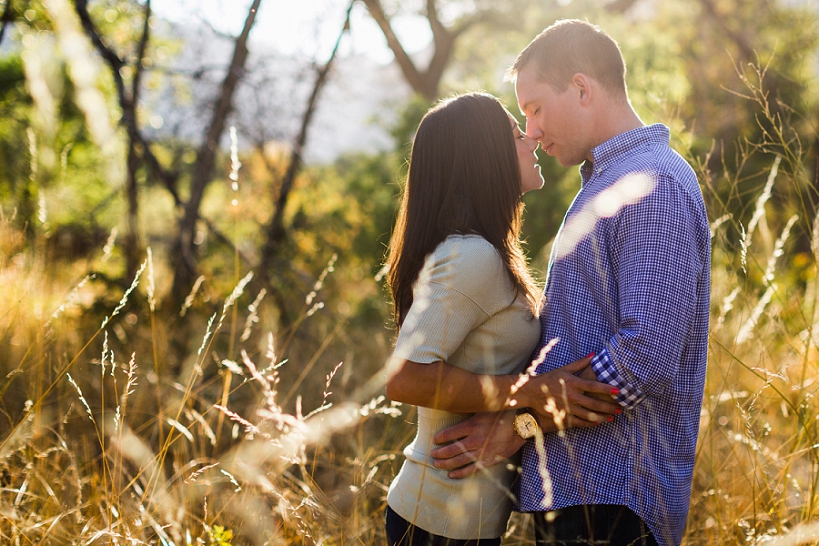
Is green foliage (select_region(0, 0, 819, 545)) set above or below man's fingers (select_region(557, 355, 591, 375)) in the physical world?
below

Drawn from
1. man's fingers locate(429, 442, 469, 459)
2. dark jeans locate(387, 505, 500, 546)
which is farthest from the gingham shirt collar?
dark jeans locate(387, 505, 500, 546)

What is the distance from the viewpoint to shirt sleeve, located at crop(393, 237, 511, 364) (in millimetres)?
1472

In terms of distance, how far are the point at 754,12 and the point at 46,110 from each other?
15015 millimetres

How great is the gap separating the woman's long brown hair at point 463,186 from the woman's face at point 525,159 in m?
0.04

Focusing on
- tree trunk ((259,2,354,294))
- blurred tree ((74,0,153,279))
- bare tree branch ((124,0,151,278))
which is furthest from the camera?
tree trunk ((259,2,354,294))

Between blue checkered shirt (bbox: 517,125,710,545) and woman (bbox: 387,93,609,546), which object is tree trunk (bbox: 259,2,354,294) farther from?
blue checkered shirt (bbox: 517,125,710,545)

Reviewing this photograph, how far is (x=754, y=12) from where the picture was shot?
13.6 meters

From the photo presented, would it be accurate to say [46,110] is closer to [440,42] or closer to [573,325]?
[573,325]

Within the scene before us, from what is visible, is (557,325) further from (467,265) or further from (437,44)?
(437,44)

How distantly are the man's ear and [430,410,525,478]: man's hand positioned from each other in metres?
0.89

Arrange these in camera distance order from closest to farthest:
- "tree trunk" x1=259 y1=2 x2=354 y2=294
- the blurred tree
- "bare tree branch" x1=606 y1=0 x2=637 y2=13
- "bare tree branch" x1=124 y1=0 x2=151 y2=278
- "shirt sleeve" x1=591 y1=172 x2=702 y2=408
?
"shirt sleeve" x1=591 y1=172 x2=702 y2=408, the blurred tree, "bare tree branch" x1=124 y1=0 x2=151 y2=278, "tree trunk" x1=259 y1=2 x2=354 y2=294, "bare tree branch" x1=606 y1=0 x2=637 y2=13

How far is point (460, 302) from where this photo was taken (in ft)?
4.87

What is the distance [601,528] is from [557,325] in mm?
503

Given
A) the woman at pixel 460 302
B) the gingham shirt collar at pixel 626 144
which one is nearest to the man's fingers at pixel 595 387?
the woman at pixel 460 302
